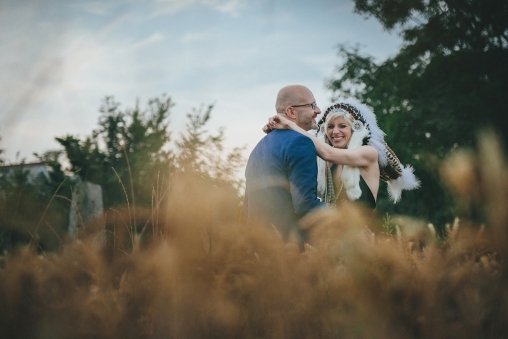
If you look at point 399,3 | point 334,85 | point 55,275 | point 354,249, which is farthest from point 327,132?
point 334,85

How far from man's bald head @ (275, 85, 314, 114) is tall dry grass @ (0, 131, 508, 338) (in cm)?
251

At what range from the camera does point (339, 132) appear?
13.3 feet

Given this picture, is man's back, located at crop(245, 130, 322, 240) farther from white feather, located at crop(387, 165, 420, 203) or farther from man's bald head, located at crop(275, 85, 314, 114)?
white feather, located at crop(387, 165, 420, 203)

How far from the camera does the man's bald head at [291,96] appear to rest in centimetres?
370

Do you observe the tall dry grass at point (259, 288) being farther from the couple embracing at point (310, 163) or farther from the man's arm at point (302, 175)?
the man's arm at point (302, 175)

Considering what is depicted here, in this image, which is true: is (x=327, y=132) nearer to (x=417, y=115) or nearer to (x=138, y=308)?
(x=138, y=308)

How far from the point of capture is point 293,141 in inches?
128

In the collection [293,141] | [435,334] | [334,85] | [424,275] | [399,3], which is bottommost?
[435,334]

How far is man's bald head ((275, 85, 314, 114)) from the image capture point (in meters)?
3.70

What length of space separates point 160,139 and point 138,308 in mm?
23623

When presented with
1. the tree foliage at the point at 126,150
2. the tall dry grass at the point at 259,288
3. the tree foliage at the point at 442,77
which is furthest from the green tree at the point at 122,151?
the tall dry grass at the point at 259,288

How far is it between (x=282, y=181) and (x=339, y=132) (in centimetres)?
102

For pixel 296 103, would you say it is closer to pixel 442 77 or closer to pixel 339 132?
pixel 339 132

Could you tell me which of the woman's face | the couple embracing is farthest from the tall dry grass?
the woman's face
